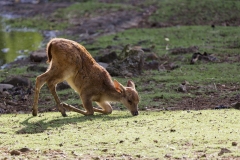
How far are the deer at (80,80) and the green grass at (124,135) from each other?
0.32 meters

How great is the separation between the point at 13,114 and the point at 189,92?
155 inches

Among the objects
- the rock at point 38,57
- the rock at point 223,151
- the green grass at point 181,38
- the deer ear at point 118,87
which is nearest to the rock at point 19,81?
the deer ear at point 118,87

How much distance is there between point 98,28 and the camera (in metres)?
22.5

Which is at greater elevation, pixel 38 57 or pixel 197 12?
pixel 197 12

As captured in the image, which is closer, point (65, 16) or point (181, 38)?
point (181, 38)

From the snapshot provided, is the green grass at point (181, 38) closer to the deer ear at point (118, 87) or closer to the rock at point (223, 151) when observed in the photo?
the deer ear at point (118, 87)

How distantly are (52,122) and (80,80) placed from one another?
4.11ft

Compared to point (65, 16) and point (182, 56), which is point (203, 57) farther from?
point (65, 16)

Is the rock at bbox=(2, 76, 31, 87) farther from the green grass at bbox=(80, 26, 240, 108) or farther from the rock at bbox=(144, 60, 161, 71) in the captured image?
the rock at bbox=(144, 60, 161, 71)

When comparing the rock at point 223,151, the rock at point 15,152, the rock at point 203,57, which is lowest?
the rock at point 203,57

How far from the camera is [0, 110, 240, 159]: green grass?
7.33 m

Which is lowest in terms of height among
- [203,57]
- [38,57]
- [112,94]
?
[38,57]

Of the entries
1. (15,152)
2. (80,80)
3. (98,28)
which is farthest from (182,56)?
(15,152)

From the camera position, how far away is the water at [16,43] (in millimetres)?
19405
